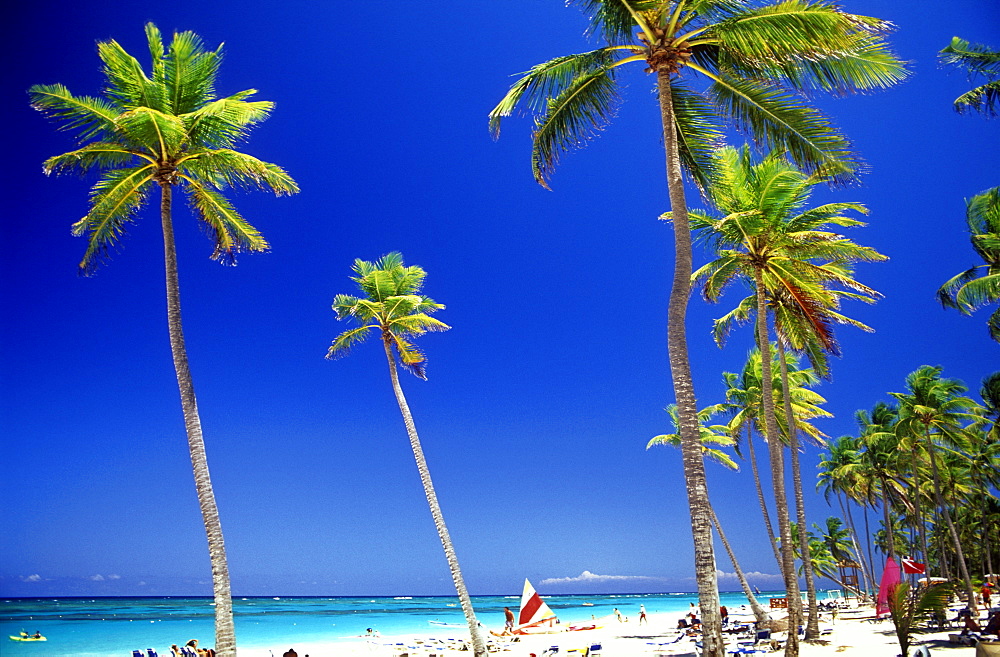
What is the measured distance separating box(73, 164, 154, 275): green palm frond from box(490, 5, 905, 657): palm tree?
7.32 meters

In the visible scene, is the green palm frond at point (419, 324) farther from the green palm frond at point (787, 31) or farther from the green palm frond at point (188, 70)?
the green palm frond at point (787, 31)

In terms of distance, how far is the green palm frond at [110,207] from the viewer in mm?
12766

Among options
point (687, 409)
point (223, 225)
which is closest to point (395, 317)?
point (223, 225)

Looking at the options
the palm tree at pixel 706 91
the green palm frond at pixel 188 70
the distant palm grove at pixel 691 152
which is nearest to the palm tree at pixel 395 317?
the distant palm grove at pixel 691 152

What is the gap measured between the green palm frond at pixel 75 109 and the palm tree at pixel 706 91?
7454 mm

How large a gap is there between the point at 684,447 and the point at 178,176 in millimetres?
11003

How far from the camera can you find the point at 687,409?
954 centimetres

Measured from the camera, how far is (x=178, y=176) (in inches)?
510

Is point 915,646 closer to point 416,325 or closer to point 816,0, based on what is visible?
point 816,0

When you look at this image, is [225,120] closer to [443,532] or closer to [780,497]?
[443,532]

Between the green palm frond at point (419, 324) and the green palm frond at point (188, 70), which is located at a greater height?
the green palm frond at point (188, 70)

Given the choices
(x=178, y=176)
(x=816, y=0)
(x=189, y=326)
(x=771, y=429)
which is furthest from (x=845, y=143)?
(x=189, y=326)

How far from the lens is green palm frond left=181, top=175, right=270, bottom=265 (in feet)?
44.6

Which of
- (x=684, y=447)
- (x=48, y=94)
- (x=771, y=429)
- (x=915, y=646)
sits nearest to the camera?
(x=684, y=447)
